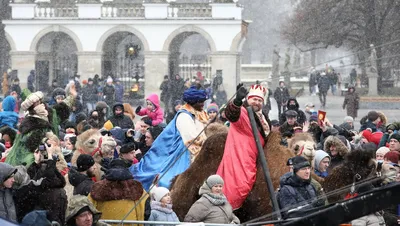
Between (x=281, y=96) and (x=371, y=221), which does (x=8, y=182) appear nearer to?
(x=371, y=221)

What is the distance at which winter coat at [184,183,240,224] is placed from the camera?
8453 mm

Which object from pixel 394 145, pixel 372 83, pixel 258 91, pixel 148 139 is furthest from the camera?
pixel 372 83

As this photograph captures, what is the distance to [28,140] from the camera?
1063cm

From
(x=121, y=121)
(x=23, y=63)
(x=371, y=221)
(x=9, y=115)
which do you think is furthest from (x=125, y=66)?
(x=371, y=221)

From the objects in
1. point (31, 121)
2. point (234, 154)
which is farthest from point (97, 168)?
point (234, 154)

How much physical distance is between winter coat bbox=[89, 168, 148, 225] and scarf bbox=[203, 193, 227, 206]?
0.48 meters

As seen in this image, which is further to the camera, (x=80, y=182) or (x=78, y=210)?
(x=80, y=182)

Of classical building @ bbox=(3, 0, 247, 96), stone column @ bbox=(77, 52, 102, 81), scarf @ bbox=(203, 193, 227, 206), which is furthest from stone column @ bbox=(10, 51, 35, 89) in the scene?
scarf @ bbox=(203, 193, 227, 206)

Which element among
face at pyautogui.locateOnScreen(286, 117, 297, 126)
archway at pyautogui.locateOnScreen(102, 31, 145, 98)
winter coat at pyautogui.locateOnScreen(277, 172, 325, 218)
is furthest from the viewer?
archway at pyautogui.locateOnScreen(102, 31, 145, 98)

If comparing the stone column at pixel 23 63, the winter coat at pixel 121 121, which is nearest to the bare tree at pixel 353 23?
the stone column at pixel 23 63

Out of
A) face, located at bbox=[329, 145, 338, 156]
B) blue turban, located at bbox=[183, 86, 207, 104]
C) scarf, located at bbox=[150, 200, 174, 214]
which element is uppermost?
blue turban, located at bbox=[183, 86, 207, 104]

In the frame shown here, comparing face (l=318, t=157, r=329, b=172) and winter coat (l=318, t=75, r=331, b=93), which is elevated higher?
face (l=318, t=157, r=329, b=172)

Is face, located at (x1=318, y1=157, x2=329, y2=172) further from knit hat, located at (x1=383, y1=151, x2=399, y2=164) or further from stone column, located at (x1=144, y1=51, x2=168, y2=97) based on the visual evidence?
stone column, located at (x1=144, y1=51, x2=168, y2=97)

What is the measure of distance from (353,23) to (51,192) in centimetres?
4438
